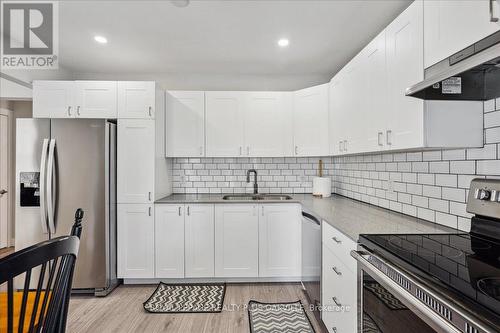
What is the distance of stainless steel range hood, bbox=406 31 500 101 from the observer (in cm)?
116

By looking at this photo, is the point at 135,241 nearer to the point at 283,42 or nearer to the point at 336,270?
the point at 336,270

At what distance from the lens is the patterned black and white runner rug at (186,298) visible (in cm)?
265

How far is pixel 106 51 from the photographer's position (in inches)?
123

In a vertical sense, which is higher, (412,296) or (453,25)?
(453,25)

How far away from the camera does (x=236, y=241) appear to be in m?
3.21

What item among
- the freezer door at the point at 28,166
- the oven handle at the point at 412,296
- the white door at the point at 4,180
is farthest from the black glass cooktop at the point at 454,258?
the white door at the point at 4,180

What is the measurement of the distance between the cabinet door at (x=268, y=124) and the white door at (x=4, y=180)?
404 centimetres

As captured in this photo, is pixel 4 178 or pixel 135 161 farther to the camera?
pixel 4 178

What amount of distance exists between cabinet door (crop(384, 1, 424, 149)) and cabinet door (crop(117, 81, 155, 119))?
7.86ft

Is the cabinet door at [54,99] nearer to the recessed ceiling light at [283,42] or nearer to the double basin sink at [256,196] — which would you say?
the double basin sink at [256,196]

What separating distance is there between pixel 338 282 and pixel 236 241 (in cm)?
151

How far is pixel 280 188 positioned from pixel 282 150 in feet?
1.90

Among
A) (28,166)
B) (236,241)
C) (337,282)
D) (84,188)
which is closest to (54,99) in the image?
(28,166)

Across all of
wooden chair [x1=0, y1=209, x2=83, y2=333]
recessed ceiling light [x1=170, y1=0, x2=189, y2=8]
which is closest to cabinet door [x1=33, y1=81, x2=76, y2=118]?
recessed ceiling light [x1=170, y1=0, x2=189, y2=8]
